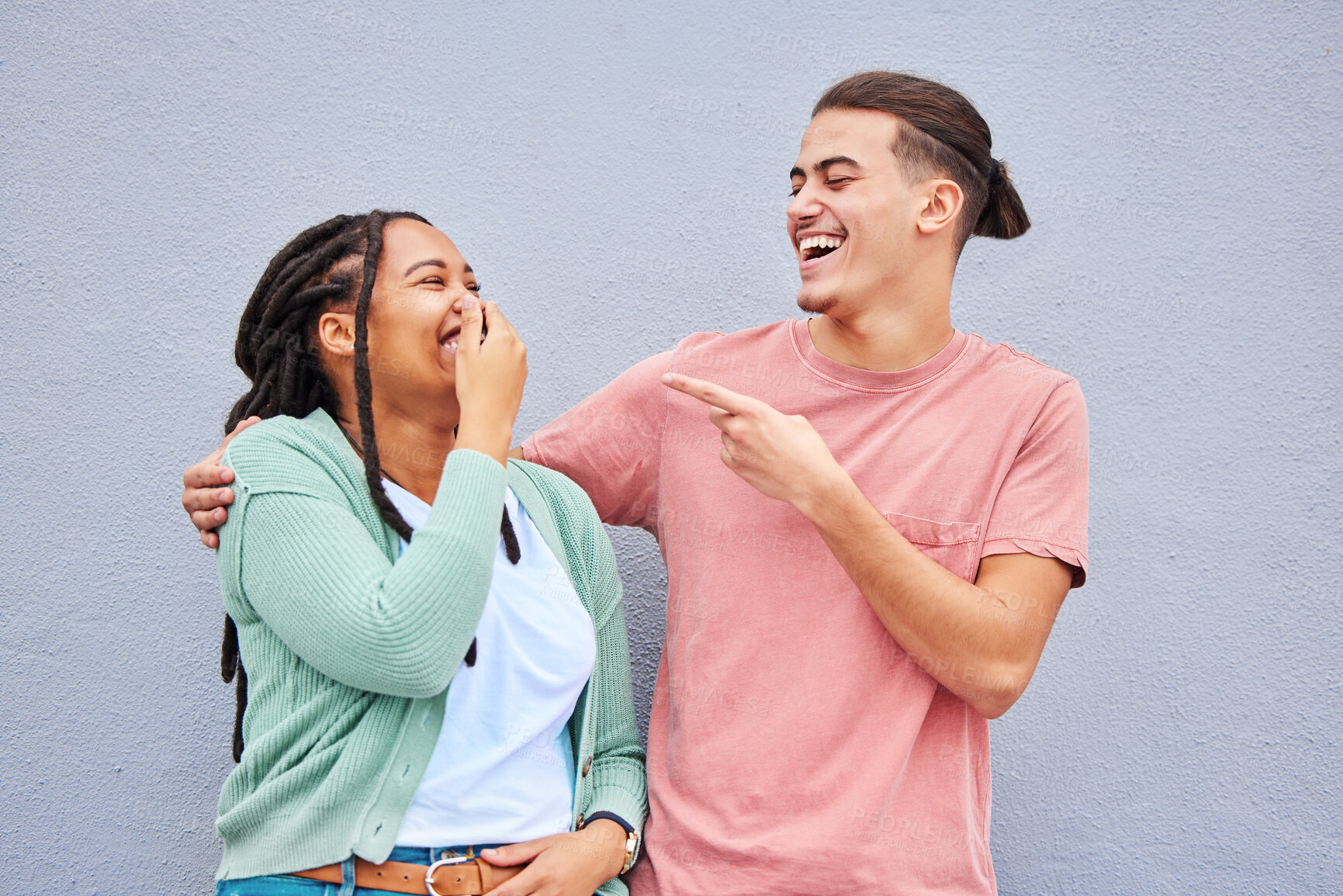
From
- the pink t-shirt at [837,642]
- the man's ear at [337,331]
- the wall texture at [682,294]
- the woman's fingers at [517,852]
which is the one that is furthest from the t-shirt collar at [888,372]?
the woman's fingers at [517,852]

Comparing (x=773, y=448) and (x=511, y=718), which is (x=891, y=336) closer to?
(x=773, y=448)

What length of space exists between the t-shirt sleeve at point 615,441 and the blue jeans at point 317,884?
791mm

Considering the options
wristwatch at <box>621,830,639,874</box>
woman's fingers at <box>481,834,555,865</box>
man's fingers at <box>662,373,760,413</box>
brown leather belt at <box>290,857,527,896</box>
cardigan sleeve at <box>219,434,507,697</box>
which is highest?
man's fingers at <box>662,373,760,413</box>

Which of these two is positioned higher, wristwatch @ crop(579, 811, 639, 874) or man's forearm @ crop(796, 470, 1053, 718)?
man's forearm @ crop(796, 470, 1053, 718)

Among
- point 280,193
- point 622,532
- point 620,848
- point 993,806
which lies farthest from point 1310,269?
point 280,193

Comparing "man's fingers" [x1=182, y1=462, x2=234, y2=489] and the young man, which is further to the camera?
the young man

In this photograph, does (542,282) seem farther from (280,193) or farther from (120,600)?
(120,600)

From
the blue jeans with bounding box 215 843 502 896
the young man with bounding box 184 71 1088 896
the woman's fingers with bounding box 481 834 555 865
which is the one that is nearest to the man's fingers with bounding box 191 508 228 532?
the young man with bounding box 184 71 1088 896

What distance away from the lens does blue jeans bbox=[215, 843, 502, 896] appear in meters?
1.48

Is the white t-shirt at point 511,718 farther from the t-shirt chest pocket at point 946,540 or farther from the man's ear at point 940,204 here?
the man's ear at point 940,204

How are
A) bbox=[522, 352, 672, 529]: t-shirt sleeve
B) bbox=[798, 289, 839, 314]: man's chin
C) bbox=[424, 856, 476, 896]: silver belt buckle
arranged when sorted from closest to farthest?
bbox=[424, 856, 476, 896]: silver belt buckle → bbox=[798, 289, 839, 314]: man's chin → bbox=[522, 352, 672, 529]: t-shirt sleeve

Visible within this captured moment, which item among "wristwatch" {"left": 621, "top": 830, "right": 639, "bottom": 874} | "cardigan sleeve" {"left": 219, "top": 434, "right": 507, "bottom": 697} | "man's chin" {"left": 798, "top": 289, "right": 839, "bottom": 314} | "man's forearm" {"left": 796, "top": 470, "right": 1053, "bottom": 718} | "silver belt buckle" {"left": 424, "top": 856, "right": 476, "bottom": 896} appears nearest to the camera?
"cardigan sleeve" {"left": 219, "top": 434, "right": 507, "bottom": 697}

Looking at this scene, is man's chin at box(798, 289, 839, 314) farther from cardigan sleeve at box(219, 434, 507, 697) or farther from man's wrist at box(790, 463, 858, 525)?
cardigan sleeve at box(219, 434, 507, 697)

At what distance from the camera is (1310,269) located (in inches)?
91.3
